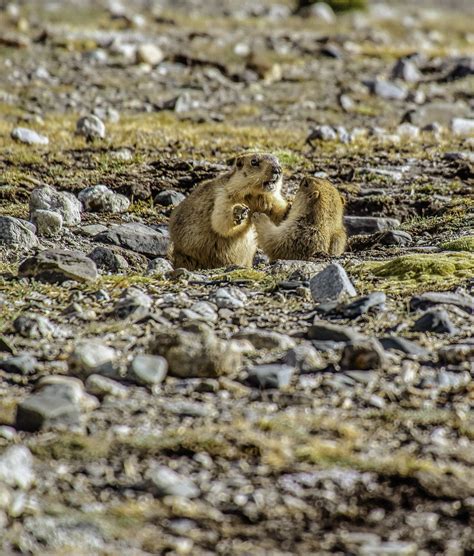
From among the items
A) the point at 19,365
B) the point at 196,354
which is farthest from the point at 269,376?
the point at 19,365

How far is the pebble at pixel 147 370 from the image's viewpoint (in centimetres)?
512

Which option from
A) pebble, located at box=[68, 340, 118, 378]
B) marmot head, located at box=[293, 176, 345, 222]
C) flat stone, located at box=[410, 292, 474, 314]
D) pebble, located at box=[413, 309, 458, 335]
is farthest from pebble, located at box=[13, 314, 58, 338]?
marmot head, located at box=[293, 176, 345, 222]

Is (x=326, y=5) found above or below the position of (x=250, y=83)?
above

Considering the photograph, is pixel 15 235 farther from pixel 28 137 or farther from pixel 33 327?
pixel 28 137

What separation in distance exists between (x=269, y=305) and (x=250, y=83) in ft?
44.8

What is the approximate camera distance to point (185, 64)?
2130 centimetres

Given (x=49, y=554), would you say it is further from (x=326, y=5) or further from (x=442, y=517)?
(x=326, y=5)

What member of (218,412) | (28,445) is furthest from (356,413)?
(28,445)

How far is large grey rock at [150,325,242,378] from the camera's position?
5227mm

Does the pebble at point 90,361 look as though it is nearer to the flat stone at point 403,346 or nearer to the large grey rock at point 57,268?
the flat stone at point 403,346

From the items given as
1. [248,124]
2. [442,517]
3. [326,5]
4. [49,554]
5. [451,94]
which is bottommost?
[49,554]

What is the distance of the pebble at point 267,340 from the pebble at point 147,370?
707 millimetres

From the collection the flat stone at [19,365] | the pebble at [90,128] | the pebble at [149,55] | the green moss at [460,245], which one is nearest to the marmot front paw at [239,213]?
the green moss at [460,245]

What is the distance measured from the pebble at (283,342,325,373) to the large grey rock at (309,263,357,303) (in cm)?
135
